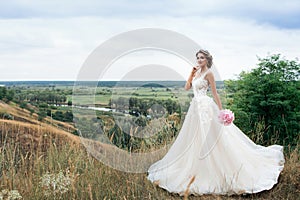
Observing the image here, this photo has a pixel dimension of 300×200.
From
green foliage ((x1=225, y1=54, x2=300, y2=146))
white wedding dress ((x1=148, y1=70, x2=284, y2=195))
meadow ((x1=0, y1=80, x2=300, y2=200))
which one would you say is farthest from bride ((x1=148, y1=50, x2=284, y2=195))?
green foliage ((x1=225, y1=54, x2=300, y2=146))

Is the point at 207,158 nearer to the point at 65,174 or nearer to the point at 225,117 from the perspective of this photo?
the point at 225,117

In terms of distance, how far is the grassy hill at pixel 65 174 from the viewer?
4070 mm

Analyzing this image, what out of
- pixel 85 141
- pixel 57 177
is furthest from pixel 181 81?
pixel 57 177

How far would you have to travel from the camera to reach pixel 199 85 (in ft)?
15.1

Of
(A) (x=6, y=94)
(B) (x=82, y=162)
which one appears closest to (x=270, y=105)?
(B) (x=82, y=162)

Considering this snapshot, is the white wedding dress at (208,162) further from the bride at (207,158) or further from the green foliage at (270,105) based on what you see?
the green foliage at (270,105)

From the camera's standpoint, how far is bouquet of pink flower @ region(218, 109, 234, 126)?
4.54 meters

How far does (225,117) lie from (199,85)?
530 mm

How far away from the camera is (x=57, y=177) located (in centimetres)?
379

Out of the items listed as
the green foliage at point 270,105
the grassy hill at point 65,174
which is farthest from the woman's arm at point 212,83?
the green foliage at point 270,105

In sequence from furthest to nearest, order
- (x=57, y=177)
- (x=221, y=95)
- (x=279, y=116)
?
1. (x=279, y=116)
2. (x=221, y=95)
3. (x=57, y=177)

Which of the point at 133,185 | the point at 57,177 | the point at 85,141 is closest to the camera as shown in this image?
the point at 57,177

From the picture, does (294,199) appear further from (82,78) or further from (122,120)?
(82,78)

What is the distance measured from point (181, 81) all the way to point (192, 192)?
4.85 feet
